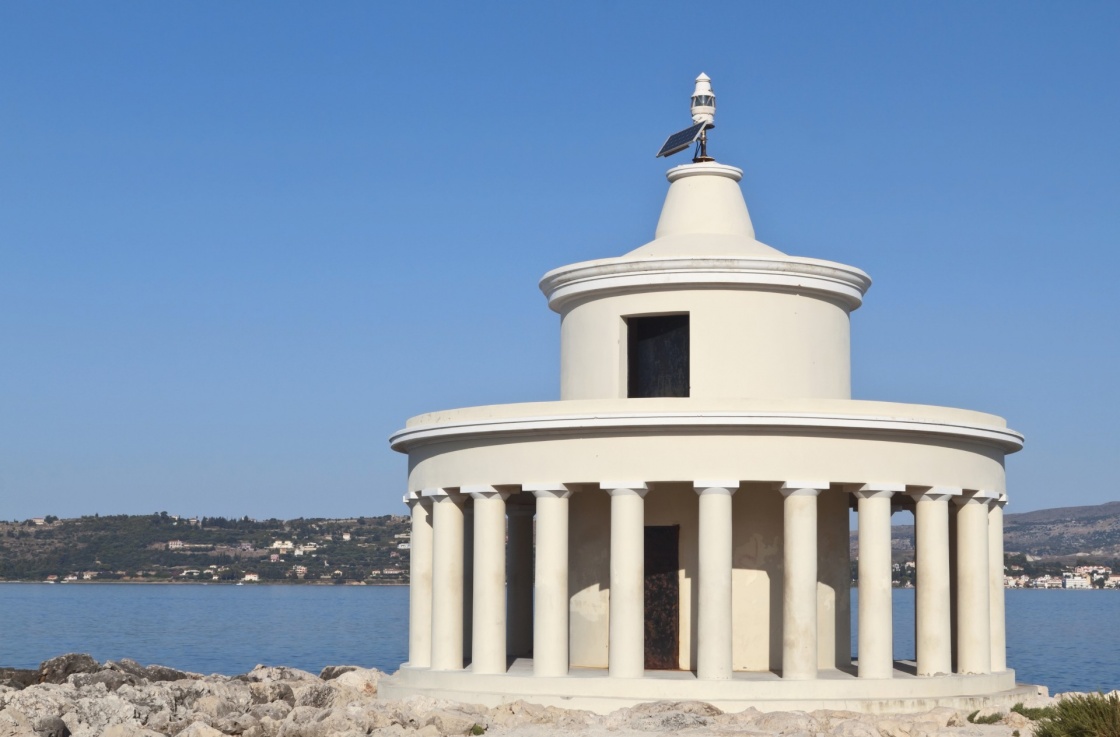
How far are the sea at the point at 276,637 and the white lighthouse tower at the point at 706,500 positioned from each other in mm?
37545

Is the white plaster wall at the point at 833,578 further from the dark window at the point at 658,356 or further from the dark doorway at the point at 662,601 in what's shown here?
the dark window at the point at 658,356

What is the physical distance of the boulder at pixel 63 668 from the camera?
110 feet

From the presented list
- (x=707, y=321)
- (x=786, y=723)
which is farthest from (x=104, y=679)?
(x=786, y=723)

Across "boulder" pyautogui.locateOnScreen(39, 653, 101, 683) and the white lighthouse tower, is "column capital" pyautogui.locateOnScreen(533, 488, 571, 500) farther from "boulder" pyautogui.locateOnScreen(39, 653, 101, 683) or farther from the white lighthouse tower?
"boulder" pyautogui.locateOnScreen(39, 653, 101, 683)

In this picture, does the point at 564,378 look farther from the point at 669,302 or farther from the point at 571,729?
the point at 571,729

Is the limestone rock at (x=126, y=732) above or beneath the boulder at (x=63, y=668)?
beneath

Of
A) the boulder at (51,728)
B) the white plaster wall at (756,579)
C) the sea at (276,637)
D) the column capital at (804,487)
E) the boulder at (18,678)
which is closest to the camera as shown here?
the boulder at (51,728)

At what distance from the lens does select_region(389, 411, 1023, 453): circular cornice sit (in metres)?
26.8

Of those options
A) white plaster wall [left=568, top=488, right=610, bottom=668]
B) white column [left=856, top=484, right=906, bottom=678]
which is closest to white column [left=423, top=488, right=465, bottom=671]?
white plaster wall [left=568, top=488, right=610, bottom=668]

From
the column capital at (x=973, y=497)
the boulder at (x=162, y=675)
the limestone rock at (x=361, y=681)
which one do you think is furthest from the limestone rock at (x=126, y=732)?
the column capital at (x=973, y=497)

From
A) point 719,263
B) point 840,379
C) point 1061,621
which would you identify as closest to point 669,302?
point 719,263

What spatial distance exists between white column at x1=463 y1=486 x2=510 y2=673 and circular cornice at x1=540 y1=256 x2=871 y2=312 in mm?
4193

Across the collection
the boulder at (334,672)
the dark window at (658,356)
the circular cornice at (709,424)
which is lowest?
the boulder at (334,672)

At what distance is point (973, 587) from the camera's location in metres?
29.2
